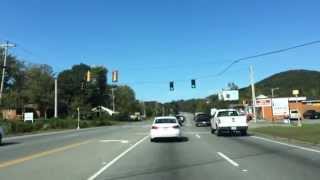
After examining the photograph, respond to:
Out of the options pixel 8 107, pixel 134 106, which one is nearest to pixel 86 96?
pixel 8 107

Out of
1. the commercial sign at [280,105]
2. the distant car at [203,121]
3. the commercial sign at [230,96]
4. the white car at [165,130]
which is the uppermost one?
the commercial sign at [230,96]

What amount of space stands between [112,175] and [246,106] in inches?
4216

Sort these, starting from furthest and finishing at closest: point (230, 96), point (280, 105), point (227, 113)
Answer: point (230, 96)
point (280, 105)
point (227, 113)

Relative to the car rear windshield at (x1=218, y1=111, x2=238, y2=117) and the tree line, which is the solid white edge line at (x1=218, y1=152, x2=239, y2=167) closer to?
the car rear windshield at (x1=218, y1=111, x2=238, y2=117)

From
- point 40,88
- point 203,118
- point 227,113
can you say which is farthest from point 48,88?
point 227,113

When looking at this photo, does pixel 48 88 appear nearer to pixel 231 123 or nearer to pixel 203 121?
pixel 203 121

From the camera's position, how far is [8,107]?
118625 millimetres

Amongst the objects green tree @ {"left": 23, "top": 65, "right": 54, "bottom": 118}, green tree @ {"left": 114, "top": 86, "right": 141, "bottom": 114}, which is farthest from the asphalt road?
green tree @ {"left": 114, "top": 86, "right": 141, "bottom": 114}

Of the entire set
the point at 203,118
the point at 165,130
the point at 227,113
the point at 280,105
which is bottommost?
the point at 165,130

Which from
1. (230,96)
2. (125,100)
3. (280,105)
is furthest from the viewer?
(125,100)

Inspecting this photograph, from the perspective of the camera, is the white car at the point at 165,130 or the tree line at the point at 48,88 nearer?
the white car at the point at 165,130

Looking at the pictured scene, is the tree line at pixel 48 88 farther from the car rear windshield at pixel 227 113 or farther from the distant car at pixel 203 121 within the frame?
the car rear windshield at pixel 227 113

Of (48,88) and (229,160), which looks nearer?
(229,160)

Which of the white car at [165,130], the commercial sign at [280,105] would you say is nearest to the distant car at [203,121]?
the commercial sign at [280,105]
